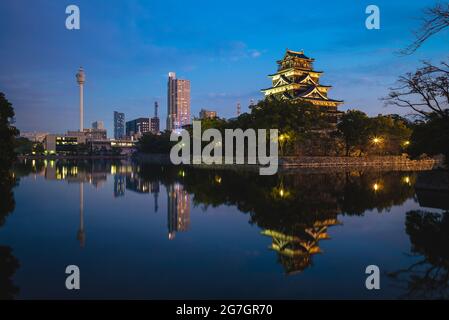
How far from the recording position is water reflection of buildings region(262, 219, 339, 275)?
9.24 metres

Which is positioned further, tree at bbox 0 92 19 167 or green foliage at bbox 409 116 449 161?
tree at bbox 0 92 19 167

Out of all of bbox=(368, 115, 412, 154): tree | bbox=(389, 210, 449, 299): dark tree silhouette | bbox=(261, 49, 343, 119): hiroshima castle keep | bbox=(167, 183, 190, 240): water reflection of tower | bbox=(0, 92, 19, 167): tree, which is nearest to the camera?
bbox=(389, 210, 449, 299): dark tree silhouette

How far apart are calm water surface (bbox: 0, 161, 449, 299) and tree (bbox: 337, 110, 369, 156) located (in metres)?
39.1

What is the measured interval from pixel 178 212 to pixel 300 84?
57697 millimetres

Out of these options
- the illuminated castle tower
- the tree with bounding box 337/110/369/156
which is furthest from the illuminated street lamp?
the illuminated castle tower

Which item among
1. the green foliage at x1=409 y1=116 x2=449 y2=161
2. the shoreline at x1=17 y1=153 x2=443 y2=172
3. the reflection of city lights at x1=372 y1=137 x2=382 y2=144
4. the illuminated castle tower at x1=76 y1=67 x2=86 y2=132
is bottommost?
the shoreline at x1=17 y1=153 x2=443 y2=172

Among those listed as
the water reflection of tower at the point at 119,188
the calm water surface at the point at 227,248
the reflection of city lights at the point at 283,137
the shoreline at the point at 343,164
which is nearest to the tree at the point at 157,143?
the shoreline at the point at 343,164

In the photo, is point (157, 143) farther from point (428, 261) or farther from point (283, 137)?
point (428, 261)

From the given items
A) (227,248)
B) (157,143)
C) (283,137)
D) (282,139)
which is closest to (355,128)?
(282,139)

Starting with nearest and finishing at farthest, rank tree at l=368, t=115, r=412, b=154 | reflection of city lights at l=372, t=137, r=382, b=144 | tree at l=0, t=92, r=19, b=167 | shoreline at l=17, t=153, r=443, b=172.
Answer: tree at l=0, t=92, r=19, b=167 < shoreline at l=17, t=153, r=443, b=172 < tree at l=368, t=115, r=412, b=154 < reflection of city lights at l=372, t=137, r=382, b=144

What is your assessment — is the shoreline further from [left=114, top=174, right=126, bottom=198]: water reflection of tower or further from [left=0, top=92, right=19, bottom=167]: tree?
[left=0, top=92, right=19, bottom=167]: tree

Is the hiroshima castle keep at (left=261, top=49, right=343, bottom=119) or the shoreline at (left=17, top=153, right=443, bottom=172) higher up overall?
the hiroshima castle keep at (left=261, top=49, right=343, bottom=119)

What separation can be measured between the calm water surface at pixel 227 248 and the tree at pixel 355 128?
39.1 metres

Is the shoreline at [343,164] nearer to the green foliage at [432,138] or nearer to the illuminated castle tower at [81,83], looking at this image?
the green foliage at [432,138]
